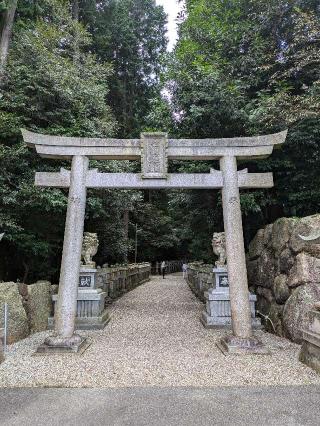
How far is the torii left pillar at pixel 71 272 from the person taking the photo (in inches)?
213

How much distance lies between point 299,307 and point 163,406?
11.8 ft

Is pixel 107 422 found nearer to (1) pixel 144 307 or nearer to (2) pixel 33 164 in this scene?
(1) pixel 144 307

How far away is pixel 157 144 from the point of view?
6.12 meters

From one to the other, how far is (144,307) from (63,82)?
8.08 metres

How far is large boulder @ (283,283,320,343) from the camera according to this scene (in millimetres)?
5742

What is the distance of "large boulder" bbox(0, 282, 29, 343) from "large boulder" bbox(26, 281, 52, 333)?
1.16 feet

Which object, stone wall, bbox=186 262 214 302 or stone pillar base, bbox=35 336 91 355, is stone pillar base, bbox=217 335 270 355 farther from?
stone wall, bbox=186 262 214 302

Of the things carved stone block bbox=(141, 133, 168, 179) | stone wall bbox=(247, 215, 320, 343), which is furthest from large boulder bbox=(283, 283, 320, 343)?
carved stone block bbox=(141, 133, 168, 179)

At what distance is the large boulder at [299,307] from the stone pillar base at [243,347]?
95 cm

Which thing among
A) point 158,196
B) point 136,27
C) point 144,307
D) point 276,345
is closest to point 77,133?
point 144,307

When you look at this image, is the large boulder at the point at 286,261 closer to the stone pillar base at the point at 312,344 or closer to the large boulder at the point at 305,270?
the large boulder at the point at 305,270

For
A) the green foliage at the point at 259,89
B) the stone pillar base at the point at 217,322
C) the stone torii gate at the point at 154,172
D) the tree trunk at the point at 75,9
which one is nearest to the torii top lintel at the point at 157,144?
the stone torii gate at the point at 154,172

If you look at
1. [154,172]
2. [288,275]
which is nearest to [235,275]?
[288,275]

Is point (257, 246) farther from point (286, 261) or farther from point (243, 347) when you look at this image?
point (243, 347)
